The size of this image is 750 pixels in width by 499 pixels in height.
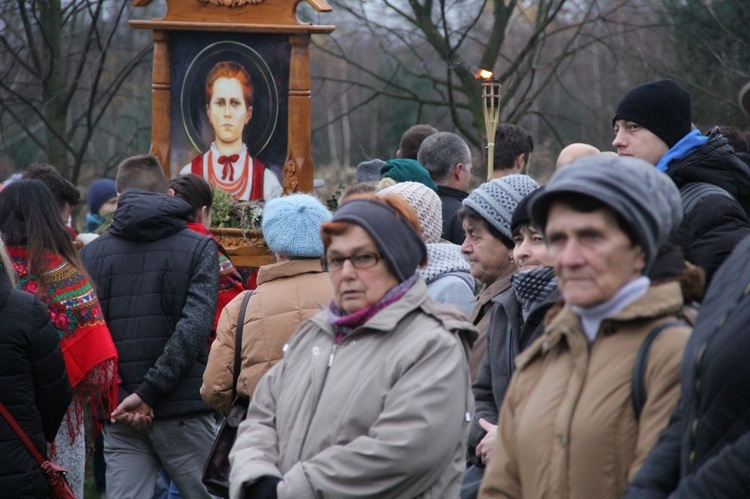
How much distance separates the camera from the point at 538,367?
9.57ft

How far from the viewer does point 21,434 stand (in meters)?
4.87

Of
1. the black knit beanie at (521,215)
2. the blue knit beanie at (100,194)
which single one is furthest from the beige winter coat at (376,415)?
the blue knit beanie at (100,194)

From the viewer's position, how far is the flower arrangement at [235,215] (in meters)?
8.15

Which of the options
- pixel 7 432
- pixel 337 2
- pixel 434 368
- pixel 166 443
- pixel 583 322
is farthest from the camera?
pixel 337 2

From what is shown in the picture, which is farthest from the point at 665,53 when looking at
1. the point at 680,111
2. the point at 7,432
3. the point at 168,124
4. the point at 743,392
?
the point at 743,392

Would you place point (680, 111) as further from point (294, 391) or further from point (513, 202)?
point (294, 391)

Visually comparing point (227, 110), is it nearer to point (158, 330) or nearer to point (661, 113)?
point (158, 330)

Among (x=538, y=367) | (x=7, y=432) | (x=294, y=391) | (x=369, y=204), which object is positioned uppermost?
(x=369, y=204)

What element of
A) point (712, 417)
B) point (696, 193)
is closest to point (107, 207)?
point (696, 193)

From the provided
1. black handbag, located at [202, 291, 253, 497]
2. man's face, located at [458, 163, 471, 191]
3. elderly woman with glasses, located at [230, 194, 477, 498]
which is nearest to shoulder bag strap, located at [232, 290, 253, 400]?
black handbag, located at [202, 291, 253, 497]

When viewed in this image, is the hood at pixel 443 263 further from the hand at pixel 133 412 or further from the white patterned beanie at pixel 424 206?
the hand at pixel 133 412

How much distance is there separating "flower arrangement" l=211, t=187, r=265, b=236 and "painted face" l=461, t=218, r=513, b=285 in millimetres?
3760

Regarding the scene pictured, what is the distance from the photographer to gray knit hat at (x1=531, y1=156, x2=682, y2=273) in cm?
265

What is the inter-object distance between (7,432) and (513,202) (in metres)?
2.42
